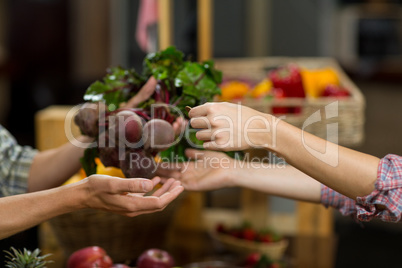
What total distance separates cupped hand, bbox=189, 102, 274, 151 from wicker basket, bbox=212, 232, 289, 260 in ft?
2.42

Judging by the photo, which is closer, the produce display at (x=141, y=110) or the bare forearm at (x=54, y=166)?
the produce display at (x=141, y=110)

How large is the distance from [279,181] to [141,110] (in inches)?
15.5

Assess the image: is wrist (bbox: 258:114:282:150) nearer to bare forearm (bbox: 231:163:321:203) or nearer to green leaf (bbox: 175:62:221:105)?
green leaf (bbox: 175:62:221:105)

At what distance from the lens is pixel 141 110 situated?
1082mm

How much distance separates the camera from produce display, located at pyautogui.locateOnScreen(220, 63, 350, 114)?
187cm

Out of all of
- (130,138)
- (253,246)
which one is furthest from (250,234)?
(130,138)

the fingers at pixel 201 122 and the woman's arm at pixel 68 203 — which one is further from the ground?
the fingers at pixel 201 122

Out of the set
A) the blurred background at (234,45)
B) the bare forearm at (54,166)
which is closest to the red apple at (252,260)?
the bare forearm at (54,166)

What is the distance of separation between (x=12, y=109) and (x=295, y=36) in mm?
2946

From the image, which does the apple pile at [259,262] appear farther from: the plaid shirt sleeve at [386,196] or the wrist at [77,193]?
the wrist at [77,193]

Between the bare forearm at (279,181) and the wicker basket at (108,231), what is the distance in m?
0.34

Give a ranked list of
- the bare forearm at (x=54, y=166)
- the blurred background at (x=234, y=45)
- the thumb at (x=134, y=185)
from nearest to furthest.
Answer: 1. the thumb at (x=134, y=185)
2. the bare forearm at (x=54, y=166)
3. the blurred background at (x=234, y=45)

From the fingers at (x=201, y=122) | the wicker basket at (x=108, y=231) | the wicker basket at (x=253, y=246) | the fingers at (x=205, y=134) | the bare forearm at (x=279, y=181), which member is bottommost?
the wicker basket at (x=253, y=246)

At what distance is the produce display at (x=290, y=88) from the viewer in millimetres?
1873
